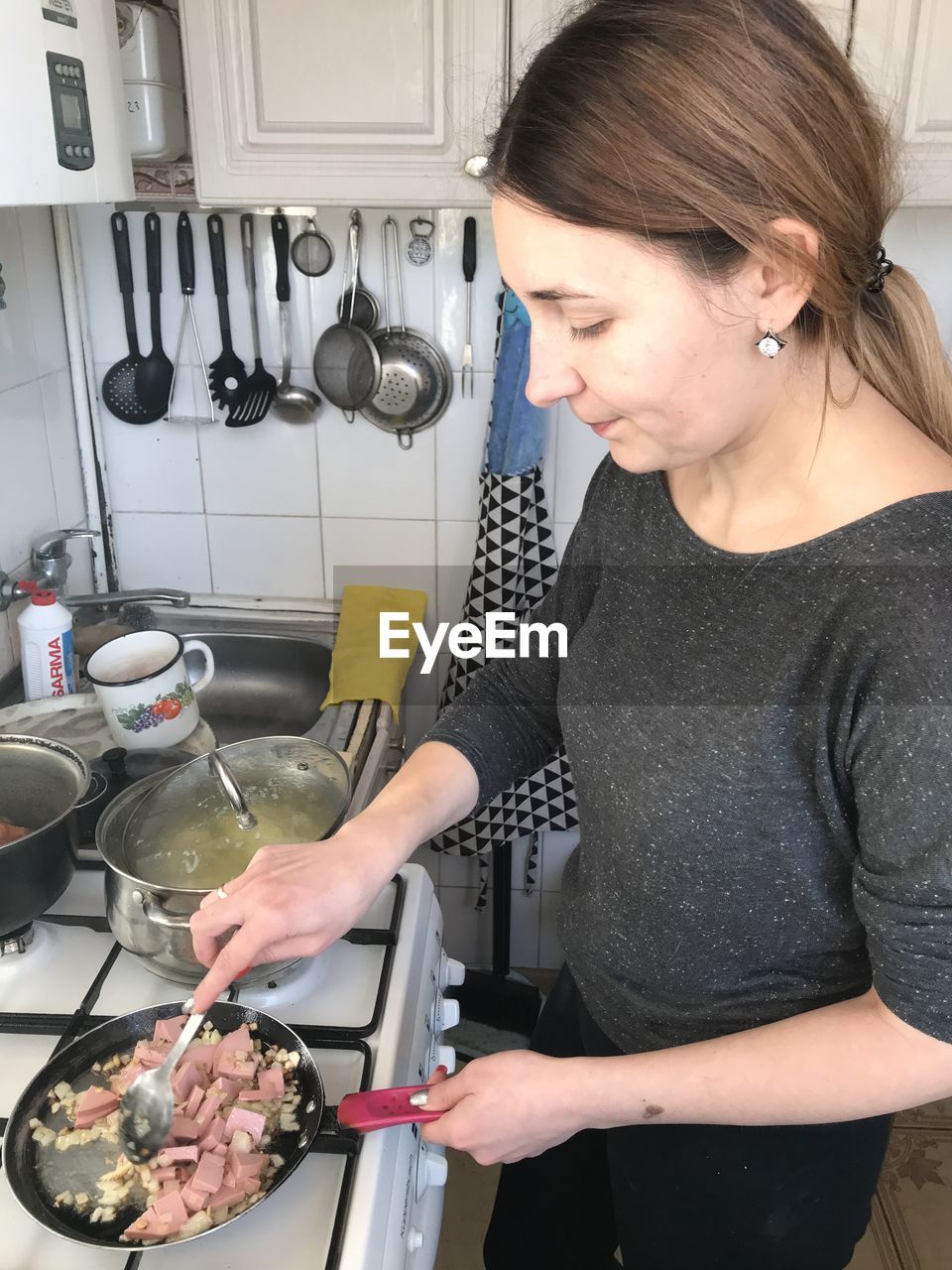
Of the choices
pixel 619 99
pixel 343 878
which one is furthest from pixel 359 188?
pixel 343 878

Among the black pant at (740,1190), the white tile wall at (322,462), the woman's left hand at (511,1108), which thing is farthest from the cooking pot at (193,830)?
the white tile wall at (322,462)

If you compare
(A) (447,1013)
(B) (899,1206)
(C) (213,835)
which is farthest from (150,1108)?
(B) (899,1206)

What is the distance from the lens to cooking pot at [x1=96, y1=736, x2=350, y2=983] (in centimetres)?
85

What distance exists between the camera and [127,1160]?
2.40ft

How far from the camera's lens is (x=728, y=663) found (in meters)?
0.74

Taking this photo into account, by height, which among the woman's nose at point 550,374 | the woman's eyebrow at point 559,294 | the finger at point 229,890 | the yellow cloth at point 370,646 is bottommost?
the yellow cloth at point 370,646

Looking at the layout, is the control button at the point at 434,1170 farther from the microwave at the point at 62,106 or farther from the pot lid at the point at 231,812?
the microwave at the point at 62,106

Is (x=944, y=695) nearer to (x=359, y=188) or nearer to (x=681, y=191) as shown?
(x=681, y=191)

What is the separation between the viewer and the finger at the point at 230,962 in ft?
2.45

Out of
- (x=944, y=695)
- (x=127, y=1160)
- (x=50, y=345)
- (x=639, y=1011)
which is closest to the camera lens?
(x=944, y=695)

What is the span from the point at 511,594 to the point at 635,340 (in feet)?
3.37

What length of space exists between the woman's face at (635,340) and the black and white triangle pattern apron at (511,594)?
0.91 m

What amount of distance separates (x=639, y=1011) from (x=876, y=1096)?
0.26 meters

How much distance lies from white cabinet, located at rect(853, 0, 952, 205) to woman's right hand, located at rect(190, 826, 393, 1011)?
0.95m
